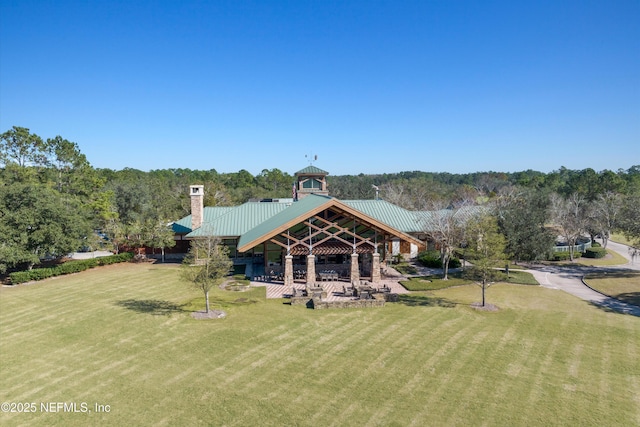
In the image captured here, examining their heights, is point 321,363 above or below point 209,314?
below

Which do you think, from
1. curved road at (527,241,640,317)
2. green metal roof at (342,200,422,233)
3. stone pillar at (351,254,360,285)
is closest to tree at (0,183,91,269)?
stone pillar at (351,254,360,285)

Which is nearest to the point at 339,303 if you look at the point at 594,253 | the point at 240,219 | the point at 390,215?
the point at 240,219

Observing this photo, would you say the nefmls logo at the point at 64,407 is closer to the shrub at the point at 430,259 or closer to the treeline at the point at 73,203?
the treeline at the point at 73,203

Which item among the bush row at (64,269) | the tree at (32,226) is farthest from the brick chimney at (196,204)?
the tree at (32,226)

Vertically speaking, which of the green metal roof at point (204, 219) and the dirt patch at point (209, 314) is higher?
the green metal roof at point (204, 219)

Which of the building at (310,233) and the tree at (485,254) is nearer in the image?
the tree at (485,254)

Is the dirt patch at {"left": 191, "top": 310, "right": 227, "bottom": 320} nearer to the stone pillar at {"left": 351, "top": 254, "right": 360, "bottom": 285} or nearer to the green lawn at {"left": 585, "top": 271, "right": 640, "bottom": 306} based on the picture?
the stone pillar at {"left": 351, "top": 254, "right": 360, "bottom": 285}

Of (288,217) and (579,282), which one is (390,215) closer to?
(288,217)
